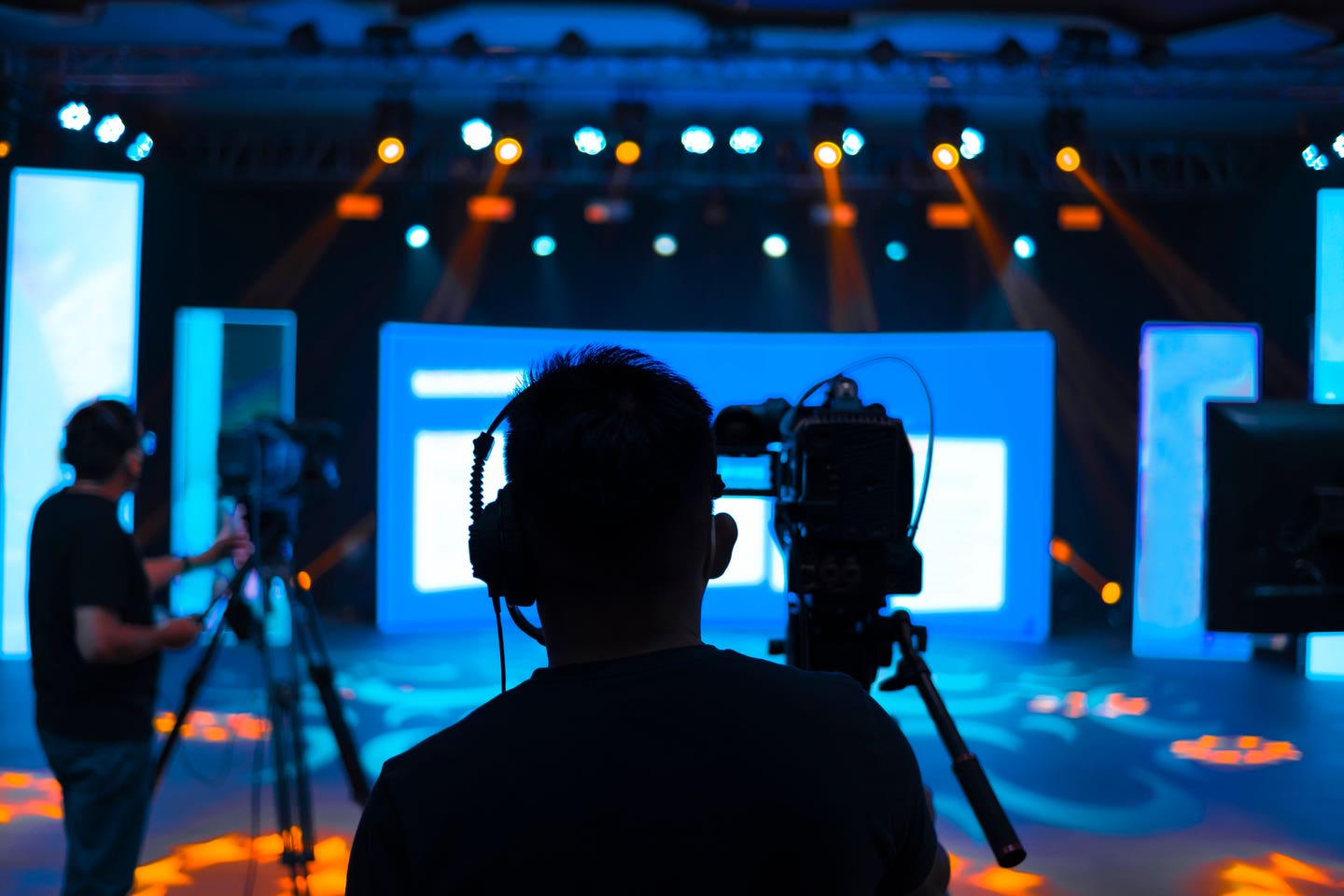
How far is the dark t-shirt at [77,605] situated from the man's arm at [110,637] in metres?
0.02

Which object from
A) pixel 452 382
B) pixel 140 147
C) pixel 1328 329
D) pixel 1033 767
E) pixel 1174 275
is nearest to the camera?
pixel 1033 767

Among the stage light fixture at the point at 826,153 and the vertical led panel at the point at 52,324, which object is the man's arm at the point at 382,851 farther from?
the vertical led panel at the point at 52,324

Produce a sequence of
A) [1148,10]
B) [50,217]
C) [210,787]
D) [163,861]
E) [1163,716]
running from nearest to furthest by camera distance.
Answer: [163,861]
[210,787]
[1163,716]
[1148,10]
[50,217]

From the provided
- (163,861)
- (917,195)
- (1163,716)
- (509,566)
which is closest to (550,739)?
(509,566)

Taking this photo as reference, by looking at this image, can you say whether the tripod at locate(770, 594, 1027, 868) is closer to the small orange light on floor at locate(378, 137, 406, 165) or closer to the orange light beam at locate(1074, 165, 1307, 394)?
the small orange light on floor at locate(378, 137, 406, 165)

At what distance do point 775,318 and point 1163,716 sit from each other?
3.52 metres

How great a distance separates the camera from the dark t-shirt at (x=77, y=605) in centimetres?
189

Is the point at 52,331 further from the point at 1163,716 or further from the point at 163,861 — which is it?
the point at 1163,716

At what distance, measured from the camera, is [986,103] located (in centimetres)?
612

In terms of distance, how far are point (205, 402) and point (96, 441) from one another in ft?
16.7

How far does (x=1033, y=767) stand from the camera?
3.87 metres

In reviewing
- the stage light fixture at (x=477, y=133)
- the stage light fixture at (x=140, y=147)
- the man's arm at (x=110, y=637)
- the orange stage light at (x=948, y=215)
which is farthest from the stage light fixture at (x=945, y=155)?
the man's arm at (x=110, y=637)

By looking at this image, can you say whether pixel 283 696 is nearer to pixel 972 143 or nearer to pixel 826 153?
pixel 826 153

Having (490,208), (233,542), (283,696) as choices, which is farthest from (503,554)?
(490,208)
